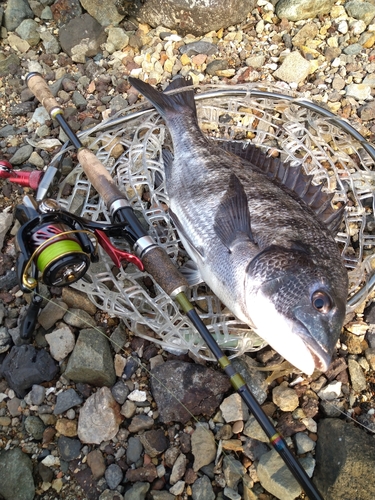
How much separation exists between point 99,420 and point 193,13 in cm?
405

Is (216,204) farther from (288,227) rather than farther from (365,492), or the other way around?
→ (365,492)

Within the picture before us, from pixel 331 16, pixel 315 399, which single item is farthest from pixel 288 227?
pixel 331 16

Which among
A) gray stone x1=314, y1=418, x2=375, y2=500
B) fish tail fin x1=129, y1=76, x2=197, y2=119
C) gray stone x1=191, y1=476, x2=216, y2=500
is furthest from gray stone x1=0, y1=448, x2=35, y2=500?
fish tail fin x1=129, y1=76, x2=197, y2=119

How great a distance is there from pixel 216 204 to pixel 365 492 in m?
1.79

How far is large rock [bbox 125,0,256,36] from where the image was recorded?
15.2ft

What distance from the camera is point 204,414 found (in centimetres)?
267

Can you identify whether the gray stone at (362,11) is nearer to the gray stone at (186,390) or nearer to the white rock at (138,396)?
the gray stone at (186,390)

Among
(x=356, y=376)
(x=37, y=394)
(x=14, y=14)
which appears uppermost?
(x=14, y=14)

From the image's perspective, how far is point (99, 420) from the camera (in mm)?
2633

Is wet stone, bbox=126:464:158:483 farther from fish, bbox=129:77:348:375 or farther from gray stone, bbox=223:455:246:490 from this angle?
fish, bbox=129:77:348:375

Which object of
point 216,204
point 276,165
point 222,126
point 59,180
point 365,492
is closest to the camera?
point 365,492

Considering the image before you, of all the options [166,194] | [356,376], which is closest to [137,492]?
[356,376]

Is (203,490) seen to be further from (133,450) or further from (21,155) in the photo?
(21,155)

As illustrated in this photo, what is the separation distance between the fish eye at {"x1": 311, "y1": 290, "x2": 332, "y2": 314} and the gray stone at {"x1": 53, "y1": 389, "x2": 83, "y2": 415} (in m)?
1.52
